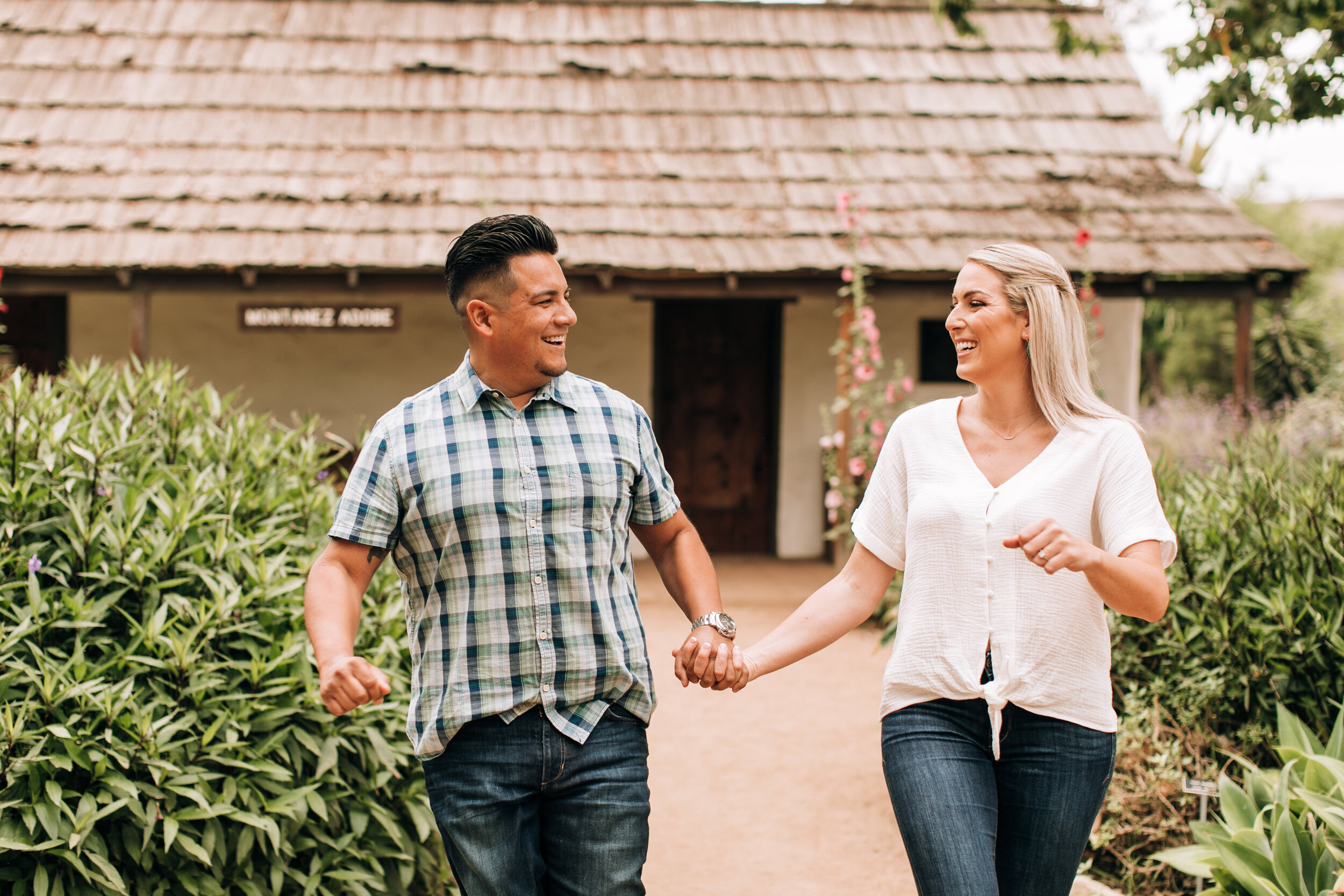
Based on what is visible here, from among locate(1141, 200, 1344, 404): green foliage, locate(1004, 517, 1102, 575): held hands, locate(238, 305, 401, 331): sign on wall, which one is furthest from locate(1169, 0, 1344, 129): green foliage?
locate(1141, 200, 1344, 404): green foliage

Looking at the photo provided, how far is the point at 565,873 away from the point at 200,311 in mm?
9000

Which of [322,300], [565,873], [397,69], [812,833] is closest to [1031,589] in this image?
[565,873]

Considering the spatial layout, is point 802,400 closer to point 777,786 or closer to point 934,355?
point 934,355

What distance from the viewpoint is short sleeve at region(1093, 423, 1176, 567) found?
7.33ft

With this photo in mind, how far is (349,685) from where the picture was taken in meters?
2.06

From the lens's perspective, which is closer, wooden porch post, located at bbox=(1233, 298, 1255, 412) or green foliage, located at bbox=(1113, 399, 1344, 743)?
green foliage, located at bbox=(1113, 399, 1344, 743)

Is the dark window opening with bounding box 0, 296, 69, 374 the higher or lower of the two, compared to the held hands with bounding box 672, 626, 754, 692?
higher

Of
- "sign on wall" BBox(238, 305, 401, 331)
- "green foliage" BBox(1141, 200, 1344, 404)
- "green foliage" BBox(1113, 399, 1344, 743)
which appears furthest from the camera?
"green foliage" BBox(1141, 200, 1344, 404)

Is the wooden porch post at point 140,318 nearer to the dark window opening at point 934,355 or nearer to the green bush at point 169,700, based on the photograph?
the green bush at point 169,700

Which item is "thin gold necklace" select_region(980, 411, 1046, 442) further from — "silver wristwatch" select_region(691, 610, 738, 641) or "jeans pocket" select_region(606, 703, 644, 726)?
"jeans pocket" select_region(606, 703, 644, 726)

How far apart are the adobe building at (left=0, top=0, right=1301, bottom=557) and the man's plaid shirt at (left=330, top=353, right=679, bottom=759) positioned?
6225 mm

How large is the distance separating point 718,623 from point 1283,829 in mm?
1619

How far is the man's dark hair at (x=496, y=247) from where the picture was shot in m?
2.34

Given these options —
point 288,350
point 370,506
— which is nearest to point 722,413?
point 288,350
